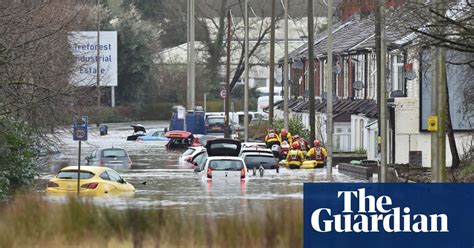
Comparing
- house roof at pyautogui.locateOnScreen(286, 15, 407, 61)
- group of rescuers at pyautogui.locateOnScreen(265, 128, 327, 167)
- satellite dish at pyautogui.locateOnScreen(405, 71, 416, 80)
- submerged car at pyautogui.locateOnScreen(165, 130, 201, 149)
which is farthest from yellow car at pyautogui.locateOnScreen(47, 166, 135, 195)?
submerged car at pyautogui.locateOnScreen(165, 130, 201, 149)

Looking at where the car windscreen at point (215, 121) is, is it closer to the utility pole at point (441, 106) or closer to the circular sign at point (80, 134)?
the circular sign at point (80, 134)

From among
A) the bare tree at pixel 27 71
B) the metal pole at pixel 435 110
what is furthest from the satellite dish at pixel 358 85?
the metal pole at pixel 435 110

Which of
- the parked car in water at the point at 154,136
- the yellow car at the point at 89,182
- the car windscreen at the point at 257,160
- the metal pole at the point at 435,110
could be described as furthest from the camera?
the parked car in water at the point at 154,136

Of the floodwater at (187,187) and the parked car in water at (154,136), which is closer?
the floodwater at (187,187)

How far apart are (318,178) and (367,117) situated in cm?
1167

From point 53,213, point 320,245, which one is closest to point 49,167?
point 53,213

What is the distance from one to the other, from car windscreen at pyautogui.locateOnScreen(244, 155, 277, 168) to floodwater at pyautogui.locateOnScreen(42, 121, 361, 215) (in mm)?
631

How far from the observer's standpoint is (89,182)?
36.7 m

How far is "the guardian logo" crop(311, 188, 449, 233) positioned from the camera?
18625 mm

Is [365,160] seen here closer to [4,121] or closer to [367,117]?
[367,117]

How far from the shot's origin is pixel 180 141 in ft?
242

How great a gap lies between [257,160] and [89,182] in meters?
15.1

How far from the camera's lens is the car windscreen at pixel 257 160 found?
5047 centimetres

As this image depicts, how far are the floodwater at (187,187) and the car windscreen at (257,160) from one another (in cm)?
63
